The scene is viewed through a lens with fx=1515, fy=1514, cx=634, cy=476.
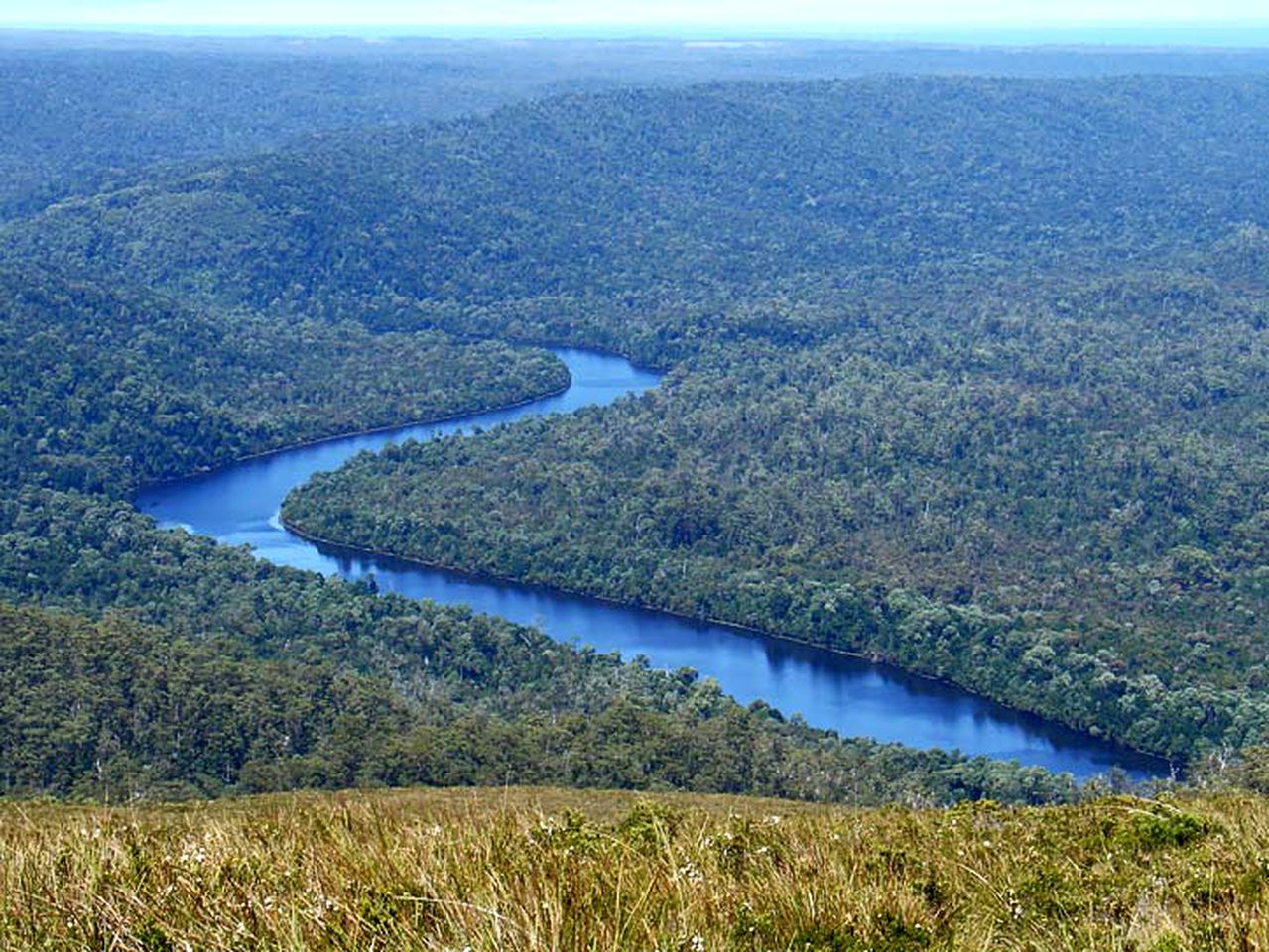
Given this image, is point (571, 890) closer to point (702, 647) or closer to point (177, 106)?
point (702, 647)

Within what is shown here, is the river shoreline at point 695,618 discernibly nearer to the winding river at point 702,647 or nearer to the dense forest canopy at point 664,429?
the winding river at point 702,647

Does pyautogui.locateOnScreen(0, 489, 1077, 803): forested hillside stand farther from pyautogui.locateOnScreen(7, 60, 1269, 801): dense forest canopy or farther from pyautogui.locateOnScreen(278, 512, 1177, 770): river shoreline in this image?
pyautogui.locateOnScreen(278, 512, 1177, 770): river shoreline

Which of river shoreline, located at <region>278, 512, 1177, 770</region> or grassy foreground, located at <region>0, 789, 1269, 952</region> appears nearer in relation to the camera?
grassy foreground, located at <region>0, 789, 1269, 952</region>

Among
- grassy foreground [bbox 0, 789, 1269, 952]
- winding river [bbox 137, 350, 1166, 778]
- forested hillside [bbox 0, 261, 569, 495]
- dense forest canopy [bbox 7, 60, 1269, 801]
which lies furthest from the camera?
forested hillside [bbox 0, 261, 569, 495]

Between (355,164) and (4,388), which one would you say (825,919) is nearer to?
(4,388)

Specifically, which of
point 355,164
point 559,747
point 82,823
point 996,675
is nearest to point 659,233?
point 355,164

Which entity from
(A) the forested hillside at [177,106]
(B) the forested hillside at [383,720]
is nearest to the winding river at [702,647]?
(B) the forested hillside at [383,720]

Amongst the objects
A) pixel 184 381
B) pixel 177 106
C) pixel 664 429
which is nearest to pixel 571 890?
pixel 664 429

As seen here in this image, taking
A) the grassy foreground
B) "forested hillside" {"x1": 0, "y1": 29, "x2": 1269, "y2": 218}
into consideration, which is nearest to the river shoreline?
the grassy foreground
